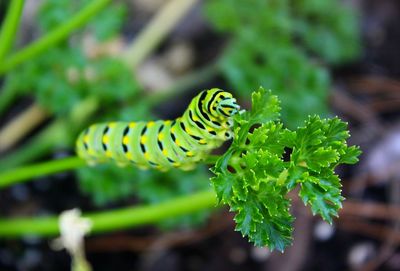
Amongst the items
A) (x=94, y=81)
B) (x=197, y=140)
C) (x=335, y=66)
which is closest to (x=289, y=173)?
(x=197, y=140)

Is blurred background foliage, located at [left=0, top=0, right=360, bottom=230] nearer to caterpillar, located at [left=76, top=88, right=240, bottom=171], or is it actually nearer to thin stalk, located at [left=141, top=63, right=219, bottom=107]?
thin stalk, located at [left=141, top=63, right=219, bottom=107]

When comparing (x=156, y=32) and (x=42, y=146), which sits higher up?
(x=156, y=32)

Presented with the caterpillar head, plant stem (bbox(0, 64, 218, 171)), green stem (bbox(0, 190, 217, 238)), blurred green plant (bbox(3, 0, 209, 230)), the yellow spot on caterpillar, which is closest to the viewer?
the caterpillar head

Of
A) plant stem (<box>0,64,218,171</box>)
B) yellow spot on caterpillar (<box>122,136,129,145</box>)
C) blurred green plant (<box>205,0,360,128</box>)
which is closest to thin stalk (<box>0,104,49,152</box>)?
plant stem (<box>0,64,218,171</box>)

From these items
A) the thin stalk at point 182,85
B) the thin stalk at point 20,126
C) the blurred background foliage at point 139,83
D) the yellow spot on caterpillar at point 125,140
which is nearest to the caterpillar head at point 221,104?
the yellow spot on caterpillar at point 125,140

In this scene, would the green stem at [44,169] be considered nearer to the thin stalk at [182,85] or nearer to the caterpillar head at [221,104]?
the caterpillar head at [221,104]

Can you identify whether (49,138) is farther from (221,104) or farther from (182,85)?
(221,104)

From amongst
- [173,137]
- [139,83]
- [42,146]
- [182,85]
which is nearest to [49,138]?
[42,146]
